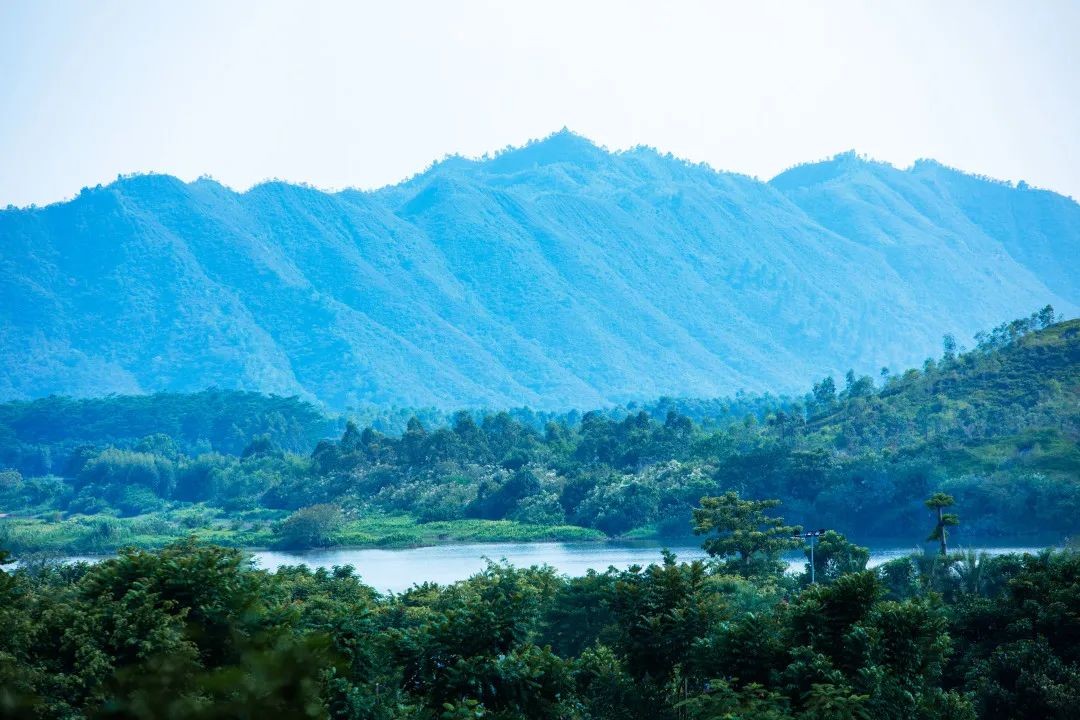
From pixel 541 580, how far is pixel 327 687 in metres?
13.8

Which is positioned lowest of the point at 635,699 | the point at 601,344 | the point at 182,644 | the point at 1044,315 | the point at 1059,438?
the point at 635,699

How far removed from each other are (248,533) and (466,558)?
50.4 feet

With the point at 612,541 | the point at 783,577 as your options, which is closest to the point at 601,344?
the point at 612,541

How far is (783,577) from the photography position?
1337 inches

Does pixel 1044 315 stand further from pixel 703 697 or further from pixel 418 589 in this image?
pixel 703 697

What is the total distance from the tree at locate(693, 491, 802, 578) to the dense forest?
2205cm

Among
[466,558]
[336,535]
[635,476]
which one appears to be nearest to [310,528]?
[336,535]

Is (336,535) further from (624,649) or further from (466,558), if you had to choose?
(624,649)

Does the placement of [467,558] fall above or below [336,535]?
below

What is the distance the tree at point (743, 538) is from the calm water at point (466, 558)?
10765 mm

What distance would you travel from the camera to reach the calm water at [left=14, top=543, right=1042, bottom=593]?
168 feet

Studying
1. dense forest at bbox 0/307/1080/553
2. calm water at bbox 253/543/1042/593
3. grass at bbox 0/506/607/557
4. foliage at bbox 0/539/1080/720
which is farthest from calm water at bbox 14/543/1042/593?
foliage at bbox 0/539/1080/720

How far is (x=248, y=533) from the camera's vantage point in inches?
2734

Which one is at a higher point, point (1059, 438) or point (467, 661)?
point (1059, 438)
